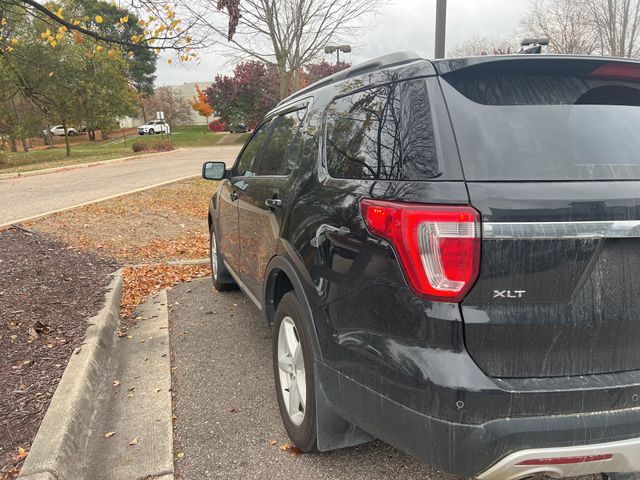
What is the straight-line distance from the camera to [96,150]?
37.5 metres

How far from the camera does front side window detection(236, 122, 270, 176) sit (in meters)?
4.02

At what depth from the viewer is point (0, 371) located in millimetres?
3340

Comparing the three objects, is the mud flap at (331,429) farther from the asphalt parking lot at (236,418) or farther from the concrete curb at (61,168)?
the concrete curb at (61,168)

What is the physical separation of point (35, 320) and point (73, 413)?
1.65 meters

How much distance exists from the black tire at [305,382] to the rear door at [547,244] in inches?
37.5

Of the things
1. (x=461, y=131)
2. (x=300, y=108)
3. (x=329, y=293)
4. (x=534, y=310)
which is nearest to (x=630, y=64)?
(x=461, y=131)

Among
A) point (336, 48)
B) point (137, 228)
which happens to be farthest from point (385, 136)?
point (336, 48)

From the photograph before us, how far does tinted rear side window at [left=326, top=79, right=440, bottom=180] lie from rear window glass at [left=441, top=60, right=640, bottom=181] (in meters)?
0.12

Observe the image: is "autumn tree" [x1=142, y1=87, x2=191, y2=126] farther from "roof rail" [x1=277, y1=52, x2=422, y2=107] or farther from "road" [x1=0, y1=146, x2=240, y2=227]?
"roof rail" [x1=277, y1=52, x2=422, y2=107]

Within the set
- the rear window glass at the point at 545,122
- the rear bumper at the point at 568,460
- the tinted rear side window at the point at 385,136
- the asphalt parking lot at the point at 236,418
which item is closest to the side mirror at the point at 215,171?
the asphalt parking lot at the point at 236,418

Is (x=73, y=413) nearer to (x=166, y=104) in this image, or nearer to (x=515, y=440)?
(x=515, y=440)

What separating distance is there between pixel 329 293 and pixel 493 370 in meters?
0.78

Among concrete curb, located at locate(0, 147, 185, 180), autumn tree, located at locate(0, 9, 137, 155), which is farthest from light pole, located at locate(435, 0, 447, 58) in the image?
autumn tree, located at locate(0, 9, 137, 155)

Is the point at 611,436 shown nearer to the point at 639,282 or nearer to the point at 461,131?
the point at 639,282
